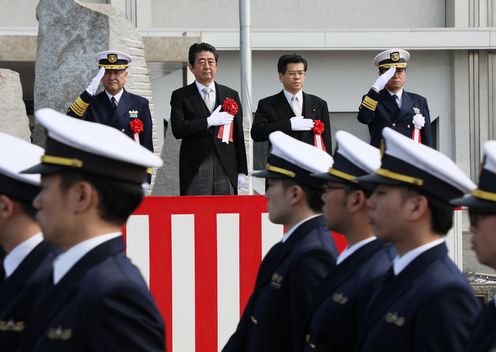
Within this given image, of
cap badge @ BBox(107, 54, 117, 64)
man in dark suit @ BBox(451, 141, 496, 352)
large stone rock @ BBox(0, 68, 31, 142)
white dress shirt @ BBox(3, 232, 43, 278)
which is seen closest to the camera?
man in dark suit @ BBox(451, 141, 496, 352)

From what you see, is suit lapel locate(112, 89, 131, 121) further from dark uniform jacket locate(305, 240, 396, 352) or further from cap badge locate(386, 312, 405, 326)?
cap badge locate(386, 312, 405, 326)

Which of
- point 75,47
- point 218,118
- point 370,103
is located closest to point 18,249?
point 218,118

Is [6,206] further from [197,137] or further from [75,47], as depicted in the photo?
[75,47]

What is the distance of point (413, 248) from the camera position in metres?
3.55

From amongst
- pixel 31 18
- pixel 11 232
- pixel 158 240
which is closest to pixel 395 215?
pixel 11 232

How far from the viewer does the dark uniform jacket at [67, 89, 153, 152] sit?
8.37m

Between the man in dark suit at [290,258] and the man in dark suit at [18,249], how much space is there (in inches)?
42.3

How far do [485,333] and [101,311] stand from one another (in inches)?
39.5

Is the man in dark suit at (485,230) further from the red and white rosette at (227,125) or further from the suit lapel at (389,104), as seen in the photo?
the suit lapel at (389,104)

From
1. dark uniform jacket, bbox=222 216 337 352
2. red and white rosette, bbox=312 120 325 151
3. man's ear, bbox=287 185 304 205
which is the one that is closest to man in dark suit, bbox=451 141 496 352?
dark uniform jacket, bbox=222 216 337 352

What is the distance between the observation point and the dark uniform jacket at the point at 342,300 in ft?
12.9

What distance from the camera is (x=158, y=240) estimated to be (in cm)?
657

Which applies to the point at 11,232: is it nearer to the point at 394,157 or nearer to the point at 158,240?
the point at 394,157

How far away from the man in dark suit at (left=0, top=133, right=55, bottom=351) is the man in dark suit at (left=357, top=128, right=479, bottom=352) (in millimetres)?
1016
